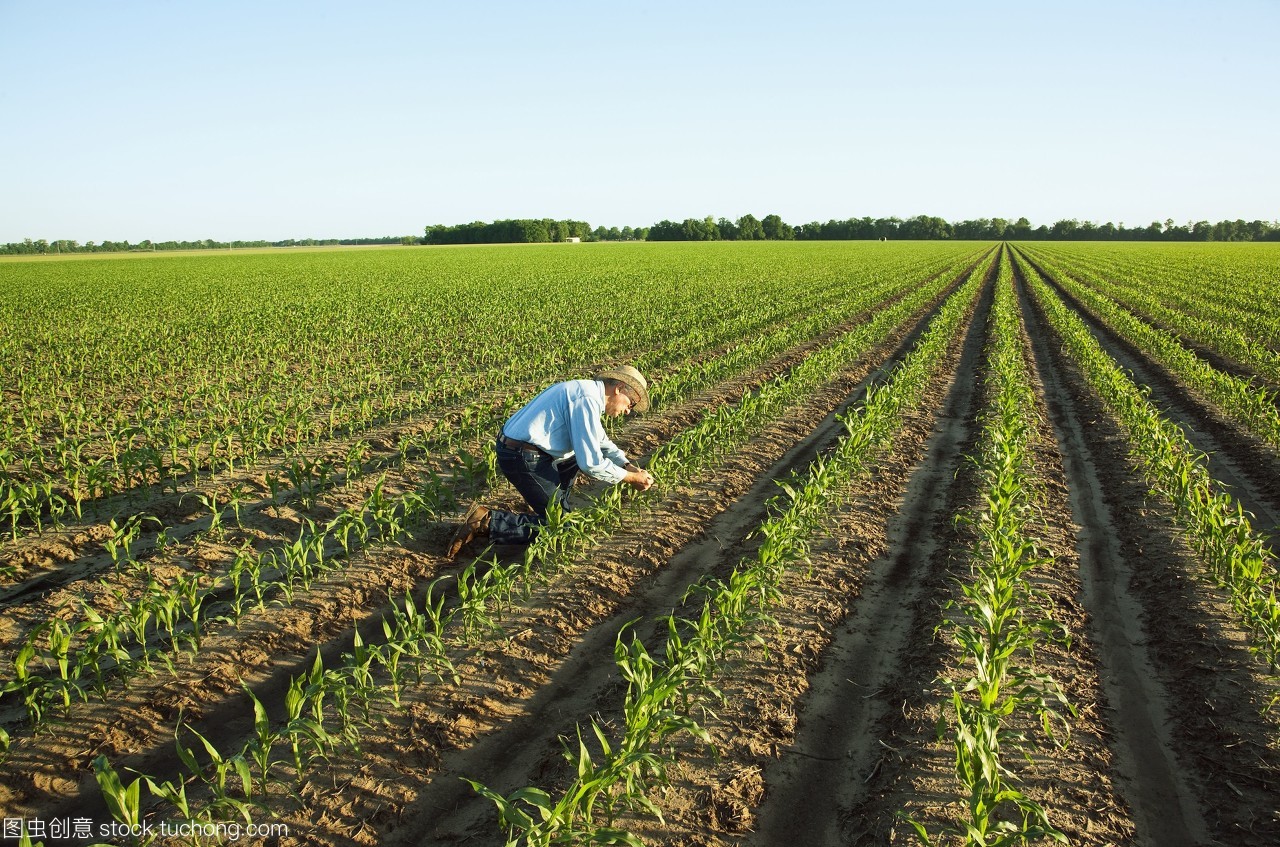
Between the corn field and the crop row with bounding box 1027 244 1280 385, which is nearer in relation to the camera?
the corn field

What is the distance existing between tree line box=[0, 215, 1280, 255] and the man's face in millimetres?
107899

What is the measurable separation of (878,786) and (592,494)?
4.46 meters

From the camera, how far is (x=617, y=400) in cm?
574

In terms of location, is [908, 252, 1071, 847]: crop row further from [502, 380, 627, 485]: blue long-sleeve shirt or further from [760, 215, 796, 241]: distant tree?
[760, 215, 796, 241]: distant tree

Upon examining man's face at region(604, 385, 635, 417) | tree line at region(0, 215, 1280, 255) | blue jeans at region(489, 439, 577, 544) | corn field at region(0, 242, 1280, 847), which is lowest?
corn field at region(0, 242, 1280, 847)

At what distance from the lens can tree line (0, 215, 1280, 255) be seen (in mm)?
110500

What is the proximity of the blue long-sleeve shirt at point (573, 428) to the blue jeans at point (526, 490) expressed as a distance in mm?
147

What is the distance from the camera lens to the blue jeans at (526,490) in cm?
600

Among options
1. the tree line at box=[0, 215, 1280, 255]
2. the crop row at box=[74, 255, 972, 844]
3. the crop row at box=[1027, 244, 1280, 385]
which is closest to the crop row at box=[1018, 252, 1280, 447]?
the crop row at box=[1027, 244, 1280, 385]

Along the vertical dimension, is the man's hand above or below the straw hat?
below

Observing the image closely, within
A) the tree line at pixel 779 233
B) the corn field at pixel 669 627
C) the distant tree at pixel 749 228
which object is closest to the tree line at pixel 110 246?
the tree line at pixel 779 233

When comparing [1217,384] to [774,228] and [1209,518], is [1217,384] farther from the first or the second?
[774,228]

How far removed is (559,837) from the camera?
9.34ft

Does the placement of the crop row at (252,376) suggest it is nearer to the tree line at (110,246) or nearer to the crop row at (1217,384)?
the crop row at (1217,384)
